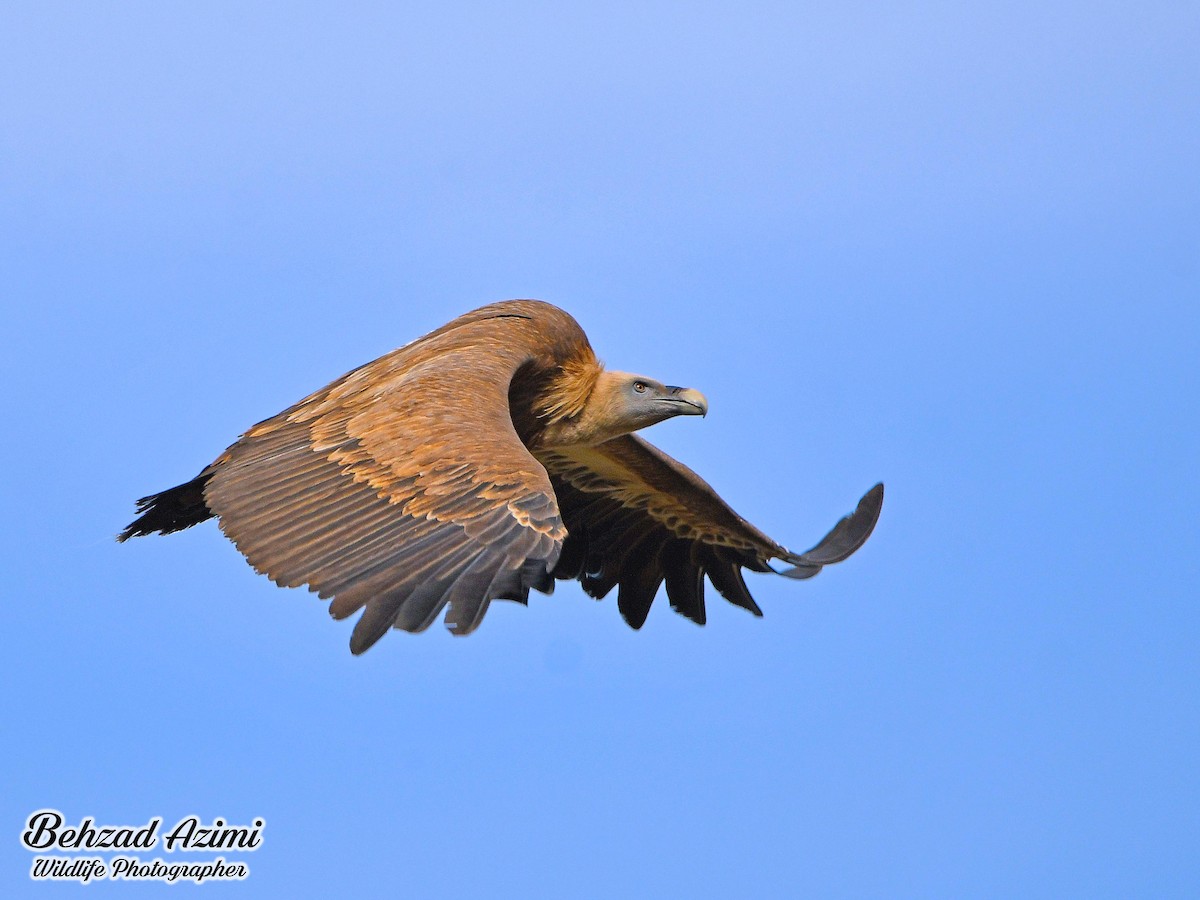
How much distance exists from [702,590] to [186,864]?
426 centimetres

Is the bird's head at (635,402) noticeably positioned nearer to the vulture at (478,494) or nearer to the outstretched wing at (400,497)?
the vulture at (478,494)

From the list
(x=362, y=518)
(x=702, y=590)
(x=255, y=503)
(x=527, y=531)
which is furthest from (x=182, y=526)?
(x=702, y=590)

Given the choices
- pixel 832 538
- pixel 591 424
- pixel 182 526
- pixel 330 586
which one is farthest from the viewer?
pixel 832 538

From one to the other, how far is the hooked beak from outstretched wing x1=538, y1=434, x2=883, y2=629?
0.88 meters

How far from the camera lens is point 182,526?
9.68m

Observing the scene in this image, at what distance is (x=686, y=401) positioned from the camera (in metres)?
10.6

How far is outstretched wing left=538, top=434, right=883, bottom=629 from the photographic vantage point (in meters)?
11.5

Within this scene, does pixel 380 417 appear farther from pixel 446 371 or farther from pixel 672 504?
pixel 672 504

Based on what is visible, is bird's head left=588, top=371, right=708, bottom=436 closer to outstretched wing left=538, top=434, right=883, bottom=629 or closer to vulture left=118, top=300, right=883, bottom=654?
vulture left=118, top=300, right=883, bottom=654

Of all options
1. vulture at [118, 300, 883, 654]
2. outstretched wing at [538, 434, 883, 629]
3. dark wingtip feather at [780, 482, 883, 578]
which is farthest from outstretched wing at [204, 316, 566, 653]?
dark wingtip feather at [780, 482, 883, 578]

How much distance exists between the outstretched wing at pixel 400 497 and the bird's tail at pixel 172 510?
12.5 inches

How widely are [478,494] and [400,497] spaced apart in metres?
0.44

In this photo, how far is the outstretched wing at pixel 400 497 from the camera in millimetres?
7117

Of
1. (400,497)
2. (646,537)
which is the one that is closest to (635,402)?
(646,537)
